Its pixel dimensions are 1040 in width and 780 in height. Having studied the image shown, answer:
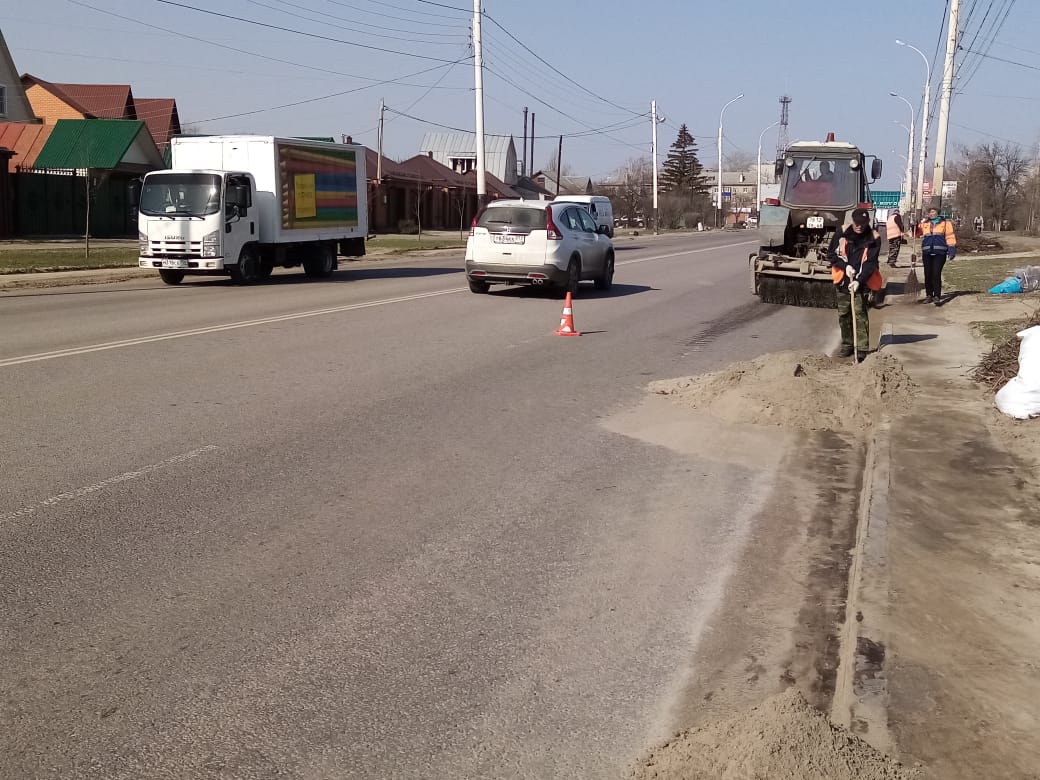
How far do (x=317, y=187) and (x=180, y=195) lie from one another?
146 inches

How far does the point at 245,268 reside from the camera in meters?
22.1

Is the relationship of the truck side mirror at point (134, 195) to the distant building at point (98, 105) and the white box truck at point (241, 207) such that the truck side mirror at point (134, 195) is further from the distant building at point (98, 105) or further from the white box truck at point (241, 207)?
the distant building at point (98, 105)

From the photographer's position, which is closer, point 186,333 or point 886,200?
point 186,333

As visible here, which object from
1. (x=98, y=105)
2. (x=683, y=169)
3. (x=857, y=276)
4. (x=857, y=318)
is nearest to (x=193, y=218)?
(x=857, y=276)

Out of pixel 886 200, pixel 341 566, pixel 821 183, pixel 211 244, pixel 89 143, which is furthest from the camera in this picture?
pixel 886 200

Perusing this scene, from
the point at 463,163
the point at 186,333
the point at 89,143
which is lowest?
the point at 186,333

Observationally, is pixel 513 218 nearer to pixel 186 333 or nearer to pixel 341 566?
pixel 186 333

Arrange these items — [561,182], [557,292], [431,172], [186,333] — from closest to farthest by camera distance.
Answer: [186,333], [557,292], [431,172], [561,182]

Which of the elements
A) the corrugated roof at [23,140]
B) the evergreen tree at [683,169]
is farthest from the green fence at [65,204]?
the evergreen tree at [683,169]

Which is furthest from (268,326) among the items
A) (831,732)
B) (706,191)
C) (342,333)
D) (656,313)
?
(706,191)

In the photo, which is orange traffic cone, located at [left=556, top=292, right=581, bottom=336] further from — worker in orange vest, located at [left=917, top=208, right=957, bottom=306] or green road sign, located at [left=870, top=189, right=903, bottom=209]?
green road sign, located at [left=870, top=189, right=903, bottom=209]

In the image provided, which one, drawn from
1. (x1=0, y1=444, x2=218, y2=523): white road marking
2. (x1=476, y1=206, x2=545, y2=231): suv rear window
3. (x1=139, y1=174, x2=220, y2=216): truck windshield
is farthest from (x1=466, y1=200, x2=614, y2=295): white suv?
(x1=0, y1=444, x2=218, y2=523): white road marking

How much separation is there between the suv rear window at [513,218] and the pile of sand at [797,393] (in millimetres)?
9252

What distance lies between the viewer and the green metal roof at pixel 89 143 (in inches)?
1706
